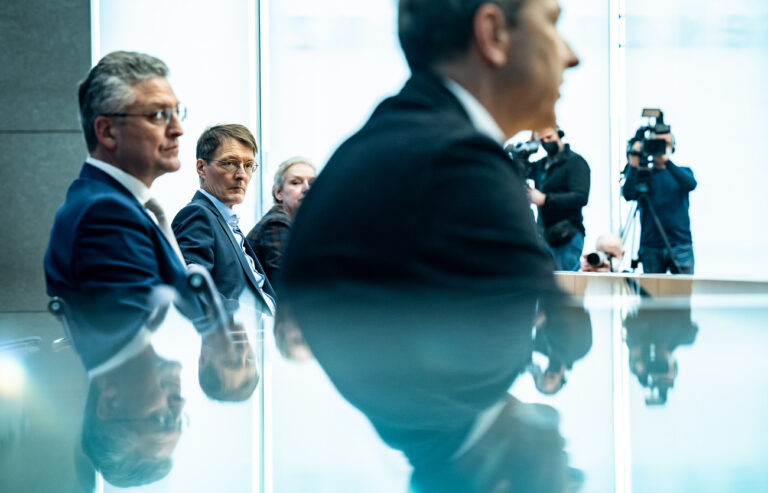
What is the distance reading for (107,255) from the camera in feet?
2.76

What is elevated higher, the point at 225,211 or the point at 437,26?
the point at 437,26

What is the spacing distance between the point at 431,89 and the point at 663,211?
3.04 meters

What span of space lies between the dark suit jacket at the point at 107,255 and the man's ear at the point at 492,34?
37 cm

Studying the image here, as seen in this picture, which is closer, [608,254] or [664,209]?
[608,254]

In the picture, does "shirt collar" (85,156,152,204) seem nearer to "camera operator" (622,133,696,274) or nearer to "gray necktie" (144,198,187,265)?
"gray necktie" (144,198,187,265)

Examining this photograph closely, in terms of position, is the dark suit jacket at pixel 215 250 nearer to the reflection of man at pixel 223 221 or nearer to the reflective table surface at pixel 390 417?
the reflection of man at pixel 223 221

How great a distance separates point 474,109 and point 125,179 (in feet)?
1.89

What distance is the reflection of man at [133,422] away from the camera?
167mm

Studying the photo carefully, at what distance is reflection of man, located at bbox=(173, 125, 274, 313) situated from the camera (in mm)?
1505

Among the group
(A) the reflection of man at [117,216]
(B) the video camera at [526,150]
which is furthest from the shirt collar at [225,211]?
(B) the video camera at [526,150]

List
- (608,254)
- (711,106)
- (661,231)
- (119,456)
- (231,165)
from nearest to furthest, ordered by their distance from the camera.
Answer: (119,456) → (231,165) → (608,254) → (661,231) → (711,106)

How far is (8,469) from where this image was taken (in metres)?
0.17

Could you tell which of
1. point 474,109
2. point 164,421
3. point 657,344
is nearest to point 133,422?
point 164,421

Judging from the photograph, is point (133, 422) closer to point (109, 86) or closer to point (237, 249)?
point (109, 86)
